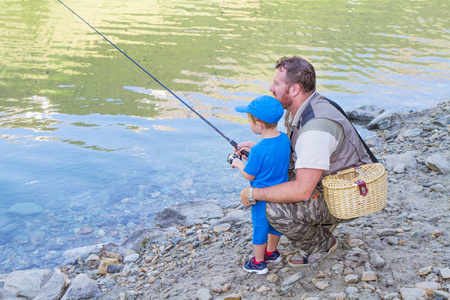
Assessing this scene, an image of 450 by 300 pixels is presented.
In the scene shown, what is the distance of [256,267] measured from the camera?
3.79m

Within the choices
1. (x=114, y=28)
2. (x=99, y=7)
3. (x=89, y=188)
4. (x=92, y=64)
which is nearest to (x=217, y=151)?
(x=89, y=188)

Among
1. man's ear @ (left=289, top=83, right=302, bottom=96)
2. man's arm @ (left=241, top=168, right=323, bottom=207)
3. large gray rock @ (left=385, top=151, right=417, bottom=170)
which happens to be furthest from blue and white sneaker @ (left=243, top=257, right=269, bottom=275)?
large gray rock @ (left=385, top=151, right=417, bottom=170)

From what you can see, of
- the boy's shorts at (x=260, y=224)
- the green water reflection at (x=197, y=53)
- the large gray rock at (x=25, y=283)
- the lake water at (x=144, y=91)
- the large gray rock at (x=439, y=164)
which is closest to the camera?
the boy's shorts at (x=260, y=224)

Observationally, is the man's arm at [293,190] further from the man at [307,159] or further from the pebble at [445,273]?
the pebble at [445,273]

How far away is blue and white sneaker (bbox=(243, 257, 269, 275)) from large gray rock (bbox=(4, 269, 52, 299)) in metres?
2.24

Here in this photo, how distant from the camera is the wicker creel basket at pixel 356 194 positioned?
10.7ft

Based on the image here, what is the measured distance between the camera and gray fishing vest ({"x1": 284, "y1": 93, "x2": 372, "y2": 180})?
333 cm

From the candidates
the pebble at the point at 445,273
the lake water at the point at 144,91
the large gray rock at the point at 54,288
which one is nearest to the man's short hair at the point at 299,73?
the pebble at the point at 445,273

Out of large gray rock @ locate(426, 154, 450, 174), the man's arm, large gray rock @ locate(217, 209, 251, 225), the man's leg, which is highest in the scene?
the man's arm

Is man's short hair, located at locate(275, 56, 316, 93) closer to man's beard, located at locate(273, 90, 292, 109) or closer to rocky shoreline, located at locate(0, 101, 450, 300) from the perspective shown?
man's beard, located at locate(273, 90, 292, 109)

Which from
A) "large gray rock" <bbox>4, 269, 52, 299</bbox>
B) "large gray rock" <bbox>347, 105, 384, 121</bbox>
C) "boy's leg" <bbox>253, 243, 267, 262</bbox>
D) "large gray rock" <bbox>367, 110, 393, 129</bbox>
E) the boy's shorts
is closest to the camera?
the boy's shorts

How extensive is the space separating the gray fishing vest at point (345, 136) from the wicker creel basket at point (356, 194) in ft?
0.50

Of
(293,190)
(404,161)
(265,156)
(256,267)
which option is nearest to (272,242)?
(256,267)

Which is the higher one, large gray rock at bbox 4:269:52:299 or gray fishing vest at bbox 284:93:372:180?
gray fishing vest at bbox 284:93:372:180
